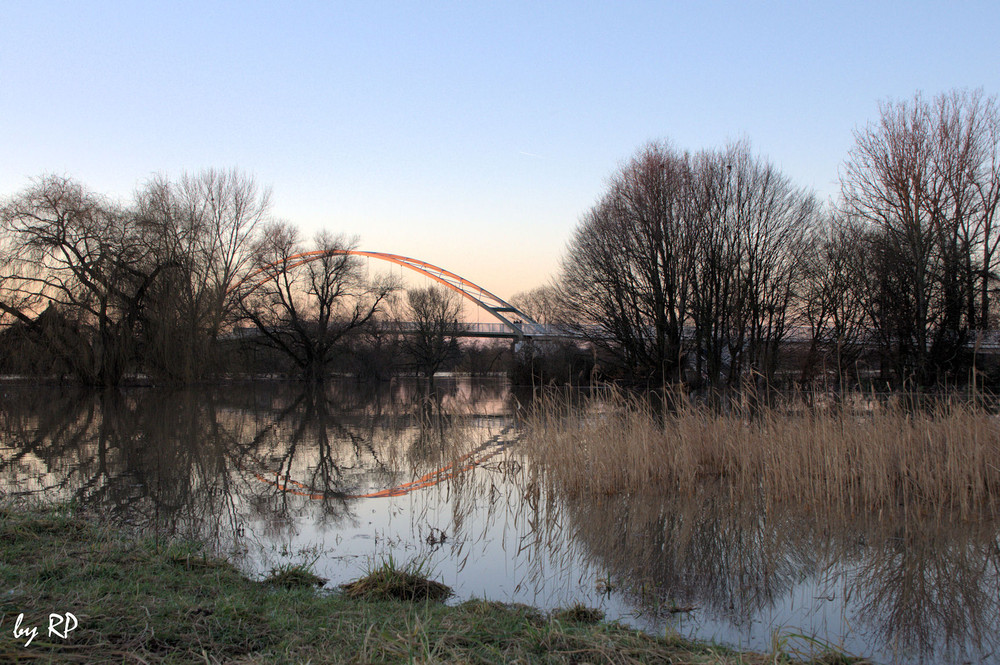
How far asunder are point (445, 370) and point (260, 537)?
68487mm

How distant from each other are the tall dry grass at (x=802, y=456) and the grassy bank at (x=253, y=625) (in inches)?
141

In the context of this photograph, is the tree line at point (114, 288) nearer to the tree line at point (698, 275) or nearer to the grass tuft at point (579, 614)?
the tree line at point (698, 275)

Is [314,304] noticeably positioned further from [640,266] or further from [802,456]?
[802,456]

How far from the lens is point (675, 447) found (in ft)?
23.5

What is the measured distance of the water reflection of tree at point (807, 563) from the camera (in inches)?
138

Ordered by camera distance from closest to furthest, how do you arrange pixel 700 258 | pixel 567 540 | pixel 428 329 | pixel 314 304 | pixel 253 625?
pixel 253 625
pixel 567 540
pixel 700 258
pixel 314 304
pixel 428 329

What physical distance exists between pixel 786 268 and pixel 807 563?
743 inches

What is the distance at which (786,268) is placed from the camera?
21.6 m

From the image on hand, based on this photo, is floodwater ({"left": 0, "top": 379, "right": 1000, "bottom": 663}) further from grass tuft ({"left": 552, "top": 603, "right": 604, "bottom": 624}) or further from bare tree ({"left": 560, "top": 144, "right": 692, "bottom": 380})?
bare tree ({"left": 560, "top": 144, "right": 692, "bottom": 380})

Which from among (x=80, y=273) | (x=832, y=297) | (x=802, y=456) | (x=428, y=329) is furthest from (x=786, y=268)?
(x=428, y=329)

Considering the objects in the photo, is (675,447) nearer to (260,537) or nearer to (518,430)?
Result: (260,537)

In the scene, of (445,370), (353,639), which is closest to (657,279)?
(353,639)

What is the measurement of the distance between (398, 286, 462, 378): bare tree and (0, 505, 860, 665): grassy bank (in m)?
43.7

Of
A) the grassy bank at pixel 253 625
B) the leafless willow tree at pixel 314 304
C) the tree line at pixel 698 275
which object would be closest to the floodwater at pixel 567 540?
the grassy bank at pixel 253 625
